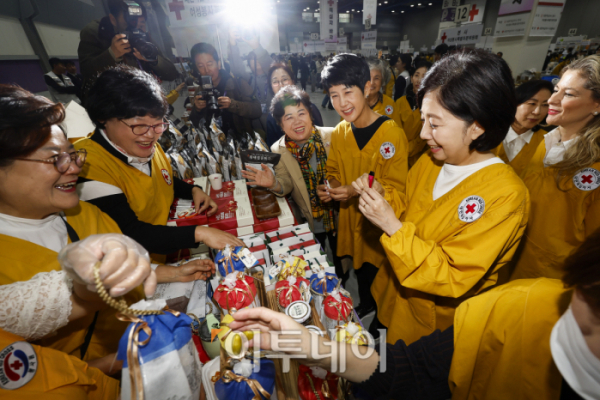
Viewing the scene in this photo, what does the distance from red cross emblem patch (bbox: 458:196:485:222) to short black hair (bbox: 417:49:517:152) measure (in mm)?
276

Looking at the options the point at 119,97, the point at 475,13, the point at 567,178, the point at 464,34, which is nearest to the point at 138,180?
the point at 119,97

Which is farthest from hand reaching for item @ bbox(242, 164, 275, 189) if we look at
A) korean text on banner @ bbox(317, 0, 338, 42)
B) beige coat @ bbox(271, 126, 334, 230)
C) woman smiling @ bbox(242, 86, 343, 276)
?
korean text on banner @ bbox(317, 0, 338, 42)

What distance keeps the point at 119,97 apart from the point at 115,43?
62.6 inches

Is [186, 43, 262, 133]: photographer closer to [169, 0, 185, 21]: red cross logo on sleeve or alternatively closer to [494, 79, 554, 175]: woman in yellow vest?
[169, 0, 185, 21]: red cross logo on sleeve

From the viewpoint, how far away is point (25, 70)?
4.18 metres

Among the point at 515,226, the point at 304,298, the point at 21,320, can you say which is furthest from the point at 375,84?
the point at 21,320

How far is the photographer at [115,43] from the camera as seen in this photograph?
2.41m

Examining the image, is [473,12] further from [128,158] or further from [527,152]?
[128,158]

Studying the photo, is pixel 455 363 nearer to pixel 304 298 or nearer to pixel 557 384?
pixel 557 384

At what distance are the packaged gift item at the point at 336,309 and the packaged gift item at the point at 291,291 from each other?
101 millimetres

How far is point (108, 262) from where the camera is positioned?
23.3 inches

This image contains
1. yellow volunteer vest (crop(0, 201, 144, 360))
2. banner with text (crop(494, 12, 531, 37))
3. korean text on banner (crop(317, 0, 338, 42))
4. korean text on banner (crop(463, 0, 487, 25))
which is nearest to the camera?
yellow volunteer vest (crop(0, 201, 144, 360))

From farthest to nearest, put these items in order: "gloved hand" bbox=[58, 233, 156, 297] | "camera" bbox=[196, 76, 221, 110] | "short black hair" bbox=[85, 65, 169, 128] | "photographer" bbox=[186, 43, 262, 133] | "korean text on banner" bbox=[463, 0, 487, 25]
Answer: "korean text on banner" bbox=[463, 0, 487, 25]
"photographer" bbox=[186, 43, 262, 133]
"camera" bbox=[196, 76, 221, 110]
"short black hair" bbox=[85, 65, 169, 128]
"gloved hand" bbox=[58, 233, 156, 297]

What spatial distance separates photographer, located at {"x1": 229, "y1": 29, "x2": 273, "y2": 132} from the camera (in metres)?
3.80
